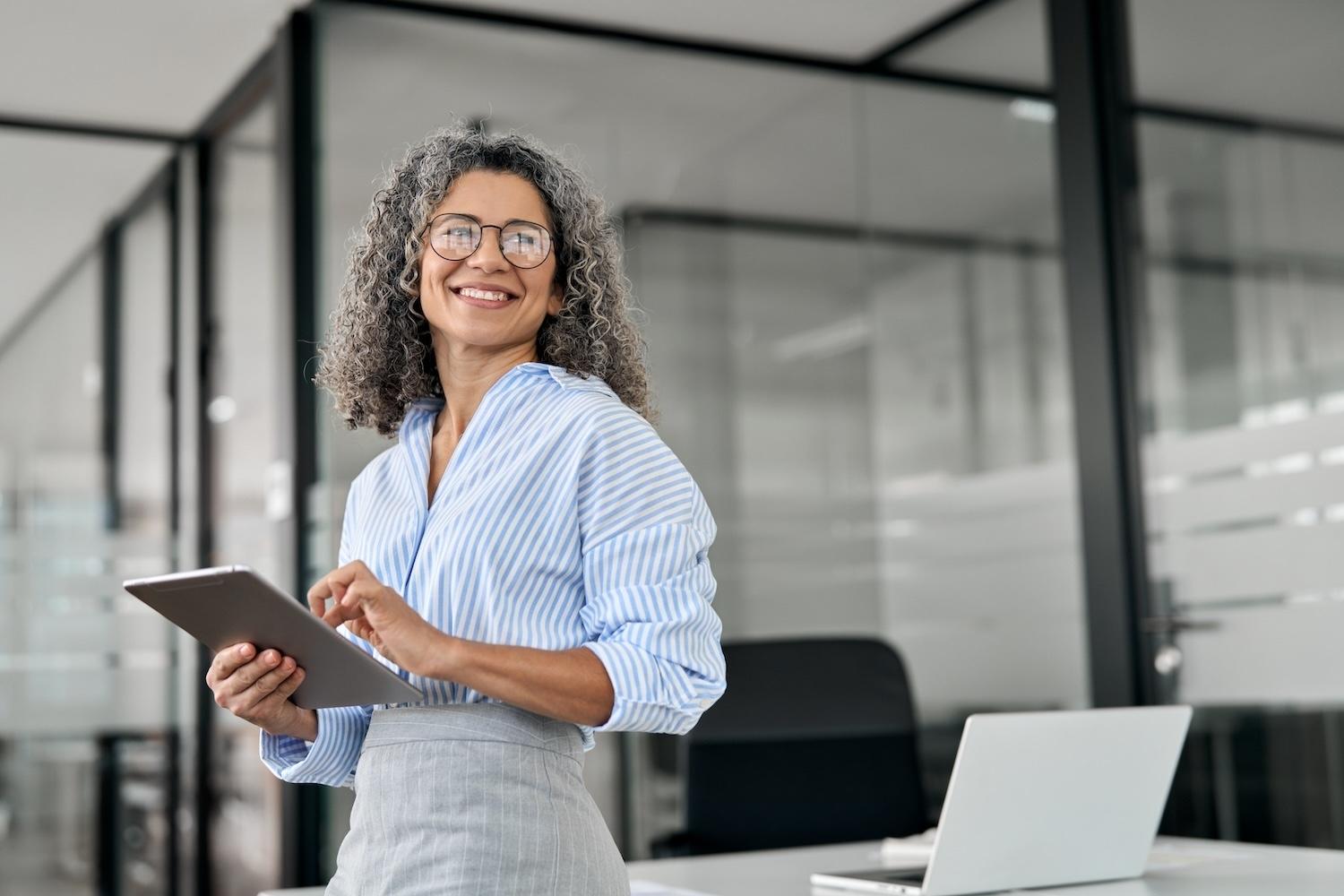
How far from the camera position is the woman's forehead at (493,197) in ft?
4.98

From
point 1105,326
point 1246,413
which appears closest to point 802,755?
point 1246,413

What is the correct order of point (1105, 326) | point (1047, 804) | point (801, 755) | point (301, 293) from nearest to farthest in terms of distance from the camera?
1. point (1047, 804)
2. point (801, 755)
3. point (1105, 326)
4. point (301, 293)

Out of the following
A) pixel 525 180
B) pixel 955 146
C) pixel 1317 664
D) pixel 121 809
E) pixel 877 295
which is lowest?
pixel 121 809

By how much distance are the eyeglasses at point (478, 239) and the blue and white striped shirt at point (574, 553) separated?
0.14m

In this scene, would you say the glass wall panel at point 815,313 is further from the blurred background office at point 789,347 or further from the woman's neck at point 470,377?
the woman's neck at point 470,377

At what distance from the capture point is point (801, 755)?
Result: 3113 mm

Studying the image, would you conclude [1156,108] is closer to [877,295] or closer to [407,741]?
[877,295]

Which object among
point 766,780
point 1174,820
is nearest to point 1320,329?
point 1174,820

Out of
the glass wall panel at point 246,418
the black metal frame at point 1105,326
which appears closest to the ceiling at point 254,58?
the black metal frame at point 1105,326

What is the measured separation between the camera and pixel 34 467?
194 inches

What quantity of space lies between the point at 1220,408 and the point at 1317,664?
0.57m

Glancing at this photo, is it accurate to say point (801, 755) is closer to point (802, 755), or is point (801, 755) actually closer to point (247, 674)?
point (802, 755)

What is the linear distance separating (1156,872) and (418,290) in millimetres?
1296

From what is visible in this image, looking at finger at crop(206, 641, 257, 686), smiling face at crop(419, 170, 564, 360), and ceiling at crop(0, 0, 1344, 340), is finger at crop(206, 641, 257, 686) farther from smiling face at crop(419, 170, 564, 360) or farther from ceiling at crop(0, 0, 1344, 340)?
ceiling at crop(0, 0, 1344, 340)
